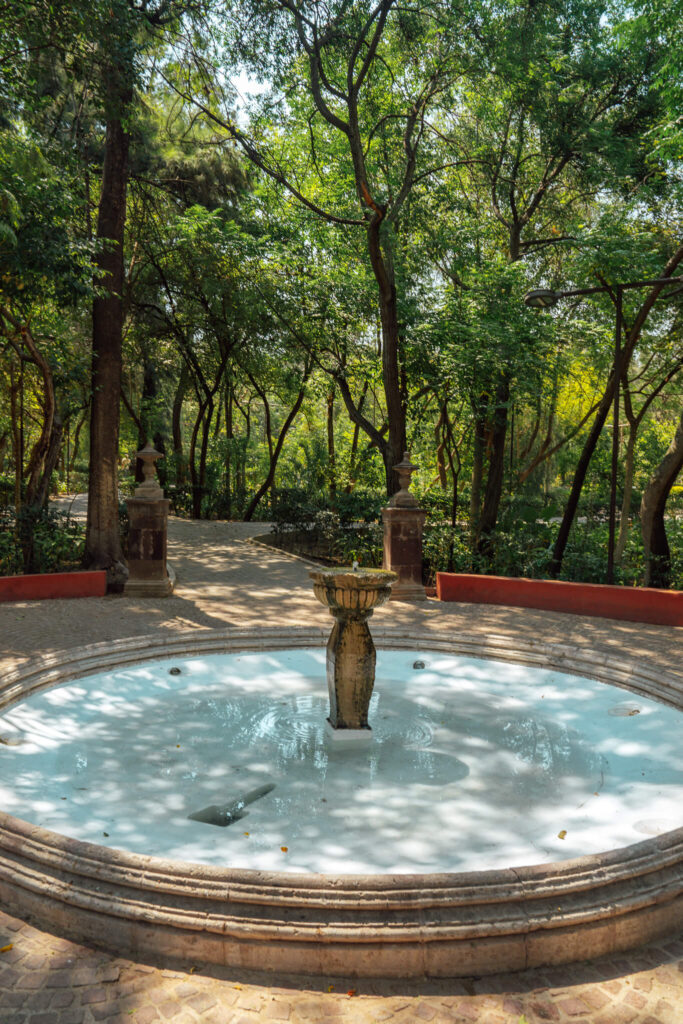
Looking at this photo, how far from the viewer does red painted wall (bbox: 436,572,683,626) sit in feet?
30.2

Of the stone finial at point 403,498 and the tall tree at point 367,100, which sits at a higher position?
the tall tree at point 367,100

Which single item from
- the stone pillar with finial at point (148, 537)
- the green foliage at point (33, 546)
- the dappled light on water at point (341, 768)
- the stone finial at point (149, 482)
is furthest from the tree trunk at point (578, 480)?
the green foliage at point (33, 546)

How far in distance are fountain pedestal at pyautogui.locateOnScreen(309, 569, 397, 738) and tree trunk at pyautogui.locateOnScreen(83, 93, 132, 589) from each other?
6.34m

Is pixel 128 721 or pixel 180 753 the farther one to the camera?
pixel 128 721

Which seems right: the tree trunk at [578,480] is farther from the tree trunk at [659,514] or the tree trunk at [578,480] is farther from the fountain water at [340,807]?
the fountain water at [340,807]

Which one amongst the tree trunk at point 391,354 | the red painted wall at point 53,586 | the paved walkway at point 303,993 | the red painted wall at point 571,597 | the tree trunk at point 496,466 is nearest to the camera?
the paved walkway at point 303,993

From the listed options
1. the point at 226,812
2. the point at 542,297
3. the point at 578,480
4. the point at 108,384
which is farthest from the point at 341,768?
the point at 578,480

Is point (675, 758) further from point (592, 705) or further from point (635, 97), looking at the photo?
point (635, 97)

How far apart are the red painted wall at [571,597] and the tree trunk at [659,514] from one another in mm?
2138

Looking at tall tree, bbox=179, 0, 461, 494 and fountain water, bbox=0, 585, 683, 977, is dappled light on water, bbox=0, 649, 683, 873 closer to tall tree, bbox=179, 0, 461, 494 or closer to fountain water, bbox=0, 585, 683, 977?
fountain water, bbox=0, 585, 683, 977

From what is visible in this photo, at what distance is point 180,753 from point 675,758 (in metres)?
3.56

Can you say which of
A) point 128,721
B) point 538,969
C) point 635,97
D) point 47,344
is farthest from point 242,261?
point 538,969

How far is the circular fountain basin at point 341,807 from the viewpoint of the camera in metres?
3.06

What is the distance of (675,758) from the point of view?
5.20 metres
